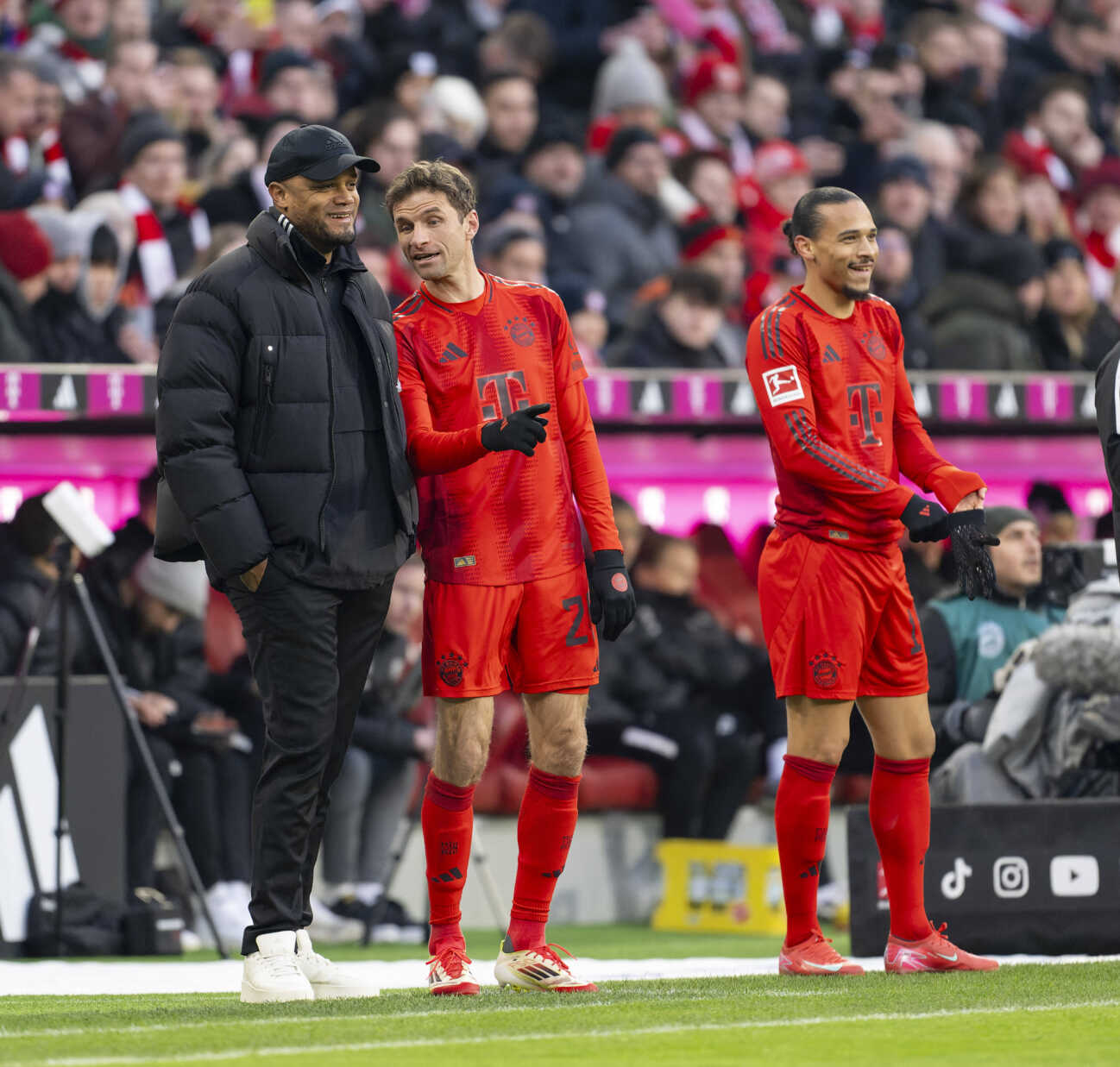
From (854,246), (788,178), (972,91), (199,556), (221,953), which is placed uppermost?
(972,91)

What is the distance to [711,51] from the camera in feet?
54.2

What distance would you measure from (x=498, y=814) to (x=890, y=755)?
397 centimetres

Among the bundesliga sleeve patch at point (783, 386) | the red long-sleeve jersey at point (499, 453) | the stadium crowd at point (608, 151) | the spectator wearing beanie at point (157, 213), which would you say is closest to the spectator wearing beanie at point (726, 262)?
the stadium crowd at point (608, 151)

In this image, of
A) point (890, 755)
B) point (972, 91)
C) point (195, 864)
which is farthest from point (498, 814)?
point (972, 91)

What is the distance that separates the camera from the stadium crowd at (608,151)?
38.2 ft

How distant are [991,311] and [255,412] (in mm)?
8444

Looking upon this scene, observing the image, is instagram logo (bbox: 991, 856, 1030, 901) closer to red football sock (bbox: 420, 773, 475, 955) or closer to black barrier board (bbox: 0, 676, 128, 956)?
red football sock (bbox: 420, 773, 475, 955)

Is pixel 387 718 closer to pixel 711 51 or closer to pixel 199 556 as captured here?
pixel 199 556

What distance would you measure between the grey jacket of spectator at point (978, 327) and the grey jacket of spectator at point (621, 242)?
1.59 metres

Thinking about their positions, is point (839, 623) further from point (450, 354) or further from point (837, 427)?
point (450, 354)

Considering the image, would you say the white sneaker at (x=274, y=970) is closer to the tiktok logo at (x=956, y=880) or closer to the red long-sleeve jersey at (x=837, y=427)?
the red long-sleeve jersey at (x=837, y=427)

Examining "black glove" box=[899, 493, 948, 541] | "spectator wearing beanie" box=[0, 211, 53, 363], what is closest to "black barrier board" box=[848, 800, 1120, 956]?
"black glove" box=[899, 493, 948, 541]

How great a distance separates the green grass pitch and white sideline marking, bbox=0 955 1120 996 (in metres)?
0.51

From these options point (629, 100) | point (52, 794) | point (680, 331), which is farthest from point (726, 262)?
point (52, 794)
